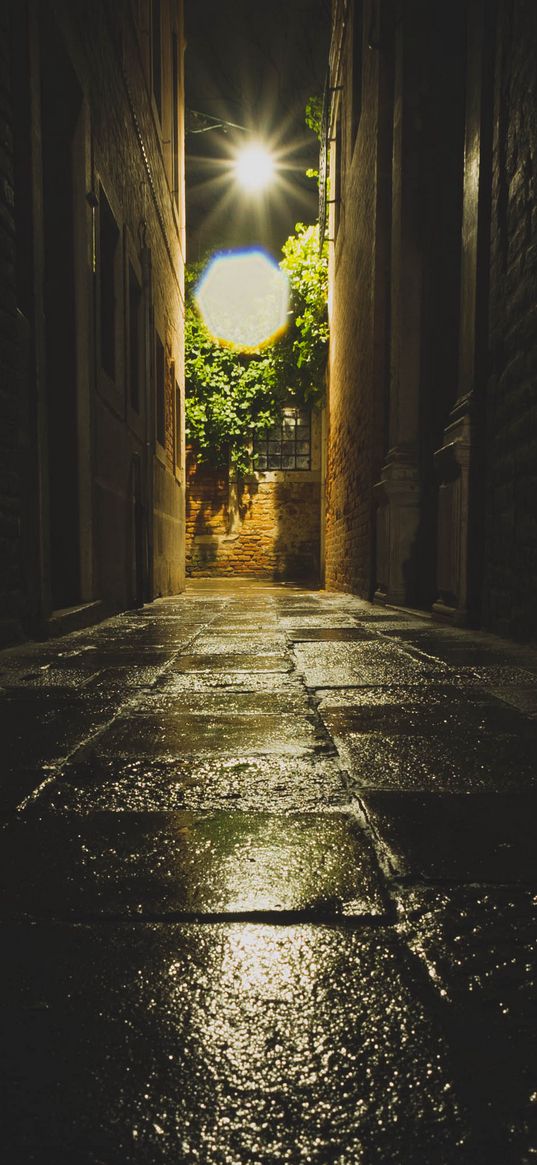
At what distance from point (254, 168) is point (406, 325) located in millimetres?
12033

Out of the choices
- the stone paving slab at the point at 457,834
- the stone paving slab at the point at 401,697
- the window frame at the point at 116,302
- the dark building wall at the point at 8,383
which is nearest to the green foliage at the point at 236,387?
the window frame at the point at 116,302

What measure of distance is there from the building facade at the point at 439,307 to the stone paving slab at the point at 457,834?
2286mm

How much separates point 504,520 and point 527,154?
1917 mm

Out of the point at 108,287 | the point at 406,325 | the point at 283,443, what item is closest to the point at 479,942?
the point at 406,325

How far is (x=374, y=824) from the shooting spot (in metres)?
1.07

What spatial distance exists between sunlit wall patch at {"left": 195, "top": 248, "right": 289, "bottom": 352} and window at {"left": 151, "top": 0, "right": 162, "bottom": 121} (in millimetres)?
6273

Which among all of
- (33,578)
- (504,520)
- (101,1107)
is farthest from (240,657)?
(101,1107)

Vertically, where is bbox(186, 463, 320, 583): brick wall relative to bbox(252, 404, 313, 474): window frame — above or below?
below

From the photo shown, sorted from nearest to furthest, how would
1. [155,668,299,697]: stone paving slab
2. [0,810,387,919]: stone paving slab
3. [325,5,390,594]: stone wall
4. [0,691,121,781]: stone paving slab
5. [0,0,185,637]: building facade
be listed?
[0,810,387,919]: stone paving slab, [0,691,121,781]: stone paving slab, [155,668,299,697]: stone paving slab, [0,0,185,637]: building facade, [325,5,390,594]: stone wall

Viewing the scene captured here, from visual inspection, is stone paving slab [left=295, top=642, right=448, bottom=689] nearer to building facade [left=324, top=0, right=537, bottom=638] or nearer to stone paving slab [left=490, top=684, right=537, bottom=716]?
stone paving slab [left=490, top=684, right=537, bottom=716]

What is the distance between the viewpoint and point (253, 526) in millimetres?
14344

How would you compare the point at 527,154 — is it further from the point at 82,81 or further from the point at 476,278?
the point at 82,81

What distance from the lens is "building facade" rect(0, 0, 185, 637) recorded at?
3.38 meters

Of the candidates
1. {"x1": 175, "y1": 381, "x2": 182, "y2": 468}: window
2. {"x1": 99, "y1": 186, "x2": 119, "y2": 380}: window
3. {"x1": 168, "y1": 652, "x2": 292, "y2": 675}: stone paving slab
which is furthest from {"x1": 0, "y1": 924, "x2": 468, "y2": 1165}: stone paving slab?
{"x1": 175, "y1": 381, "x2": 182, "y2": 468}: window
